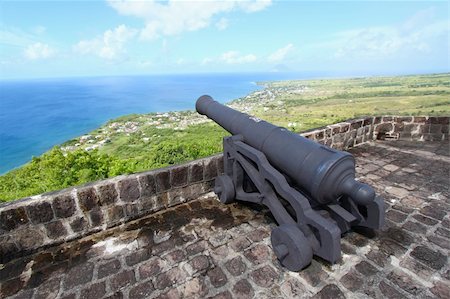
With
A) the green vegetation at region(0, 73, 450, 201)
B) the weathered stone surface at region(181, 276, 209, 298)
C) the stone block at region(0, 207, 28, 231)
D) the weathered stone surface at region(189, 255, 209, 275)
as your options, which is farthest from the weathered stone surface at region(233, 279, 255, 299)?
the green vegetation at region(0, 73, 450, 201)

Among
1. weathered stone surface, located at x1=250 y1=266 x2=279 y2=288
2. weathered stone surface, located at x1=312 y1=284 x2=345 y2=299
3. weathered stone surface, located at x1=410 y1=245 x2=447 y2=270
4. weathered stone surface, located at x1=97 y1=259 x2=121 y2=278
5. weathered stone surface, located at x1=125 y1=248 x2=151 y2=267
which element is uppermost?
weathered stone surface, located at x1=410 y1=245 x2=447 y2=270

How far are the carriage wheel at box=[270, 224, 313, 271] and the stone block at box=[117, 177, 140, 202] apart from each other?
1826 mm

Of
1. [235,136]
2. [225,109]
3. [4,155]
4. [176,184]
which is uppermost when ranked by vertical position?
[225,109]

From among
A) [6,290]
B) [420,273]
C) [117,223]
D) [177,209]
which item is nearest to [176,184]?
[177,209]

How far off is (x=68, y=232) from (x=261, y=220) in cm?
220

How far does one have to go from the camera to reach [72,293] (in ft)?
7.16

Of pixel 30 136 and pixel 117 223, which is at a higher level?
pixel 117 223

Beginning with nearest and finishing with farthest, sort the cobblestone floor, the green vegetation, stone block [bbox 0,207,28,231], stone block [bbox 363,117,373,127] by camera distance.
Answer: the cobblestone floor → stone block [bbox 0,207,28,231] → the green vegetation → stone block [bbox 363,117,373,127]

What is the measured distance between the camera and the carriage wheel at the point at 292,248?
7.24 ft

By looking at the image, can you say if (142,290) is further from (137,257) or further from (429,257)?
(429,257)

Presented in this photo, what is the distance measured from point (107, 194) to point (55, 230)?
0.62 m

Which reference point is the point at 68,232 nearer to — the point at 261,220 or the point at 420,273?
the point at 261,220

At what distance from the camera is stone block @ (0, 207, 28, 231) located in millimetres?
2575

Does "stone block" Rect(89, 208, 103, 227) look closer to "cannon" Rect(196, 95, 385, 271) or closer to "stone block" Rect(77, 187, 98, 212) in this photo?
"stone block" Rect(77, 187, 98, 212)
